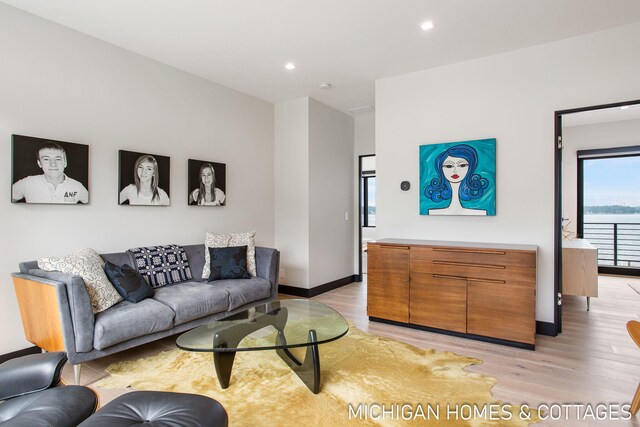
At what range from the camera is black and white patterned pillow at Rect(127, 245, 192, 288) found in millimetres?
3404

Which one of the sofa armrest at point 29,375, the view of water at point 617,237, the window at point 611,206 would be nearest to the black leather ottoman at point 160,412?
the sofa armrest at point 29,375

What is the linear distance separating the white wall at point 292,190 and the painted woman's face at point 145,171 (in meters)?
2.03

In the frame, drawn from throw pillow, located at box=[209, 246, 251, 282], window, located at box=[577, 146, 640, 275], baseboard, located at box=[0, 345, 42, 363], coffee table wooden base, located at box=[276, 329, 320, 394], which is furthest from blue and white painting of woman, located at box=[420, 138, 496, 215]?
window, located at box=[577, 146, 640, 275]

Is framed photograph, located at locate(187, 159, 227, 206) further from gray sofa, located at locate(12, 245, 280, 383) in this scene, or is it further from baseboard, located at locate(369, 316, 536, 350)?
baseboard, located at locate(369, 316, 536, 350)

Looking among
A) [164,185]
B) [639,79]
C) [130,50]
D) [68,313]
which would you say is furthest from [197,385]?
[639,79]

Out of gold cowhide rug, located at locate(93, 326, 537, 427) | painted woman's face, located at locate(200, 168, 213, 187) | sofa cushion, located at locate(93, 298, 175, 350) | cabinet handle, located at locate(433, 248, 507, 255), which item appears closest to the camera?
gold cowhide rug, located at locate(93, 326, 537, 427)

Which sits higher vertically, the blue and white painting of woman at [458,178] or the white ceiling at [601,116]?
the white ceiling at [601,116]

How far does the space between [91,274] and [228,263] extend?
4.48 ft

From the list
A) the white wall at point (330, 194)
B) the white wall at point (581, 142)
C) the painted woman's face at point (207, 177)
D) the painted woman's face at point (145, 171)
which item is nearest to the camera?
the painted woman's face at point (145, 171)

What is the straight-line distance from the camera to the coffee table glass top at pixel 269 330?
2.21m

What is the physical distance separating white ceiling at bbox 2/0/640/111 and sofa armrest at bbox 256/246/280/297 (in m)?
2.17

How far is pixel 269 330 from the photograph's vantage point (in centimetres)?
274

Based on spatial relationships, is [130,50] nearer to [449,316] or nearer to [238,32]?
[238,32]

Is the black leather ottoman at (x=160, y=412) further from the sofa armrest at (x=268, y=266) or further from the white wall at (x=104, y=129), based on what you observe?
the sofa armrest at (x=268, y=266)
